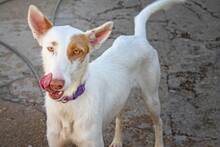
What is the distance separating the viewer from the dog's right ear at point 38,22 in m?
3.38

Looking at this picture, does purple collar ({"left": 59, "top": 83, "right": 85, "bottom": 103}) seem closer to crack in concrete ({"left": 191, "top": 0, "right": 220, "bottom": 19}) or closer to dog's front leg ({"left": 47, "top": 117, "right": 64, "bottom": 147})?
dog's front leg ({"left": 47, "top": 117, "right": 64, "bottom": 147})

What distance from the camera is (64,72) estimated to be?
308cm

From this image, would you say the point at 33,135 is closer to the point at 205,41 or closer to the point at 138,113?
the point at 138,113

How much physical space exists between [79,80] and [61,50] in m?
0.39

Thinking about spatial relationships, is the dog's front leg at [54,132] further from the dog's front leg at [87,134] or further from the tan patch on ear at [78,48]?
the tan patch on ear at [78,48]


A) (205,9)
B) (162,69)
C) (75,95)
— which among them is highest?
(75,95)

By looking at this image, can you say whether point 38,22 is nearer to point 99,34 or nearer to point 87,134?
point 99,34

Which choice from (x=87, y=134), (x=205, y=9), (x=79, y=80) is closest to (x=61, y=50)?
(x=79, y=80)

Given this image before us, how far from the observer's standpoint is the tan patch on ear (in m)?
3.15

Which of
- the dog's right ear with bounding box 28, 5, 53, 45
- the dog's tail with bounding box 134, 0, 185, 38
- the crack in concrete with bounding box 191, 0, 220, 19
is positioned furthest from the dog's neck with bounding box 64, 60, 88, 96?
the crack in concrete with bounding box 191, 0, 220, 19

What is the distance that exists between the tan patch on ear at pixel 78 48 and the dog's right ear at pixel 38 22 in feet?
0.88

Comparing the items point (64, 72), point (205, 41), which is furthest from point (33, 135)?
point (205, 41)

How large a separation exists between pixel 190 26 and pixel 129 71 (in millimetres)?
3403

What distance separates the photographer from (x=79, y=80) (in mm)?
3443
